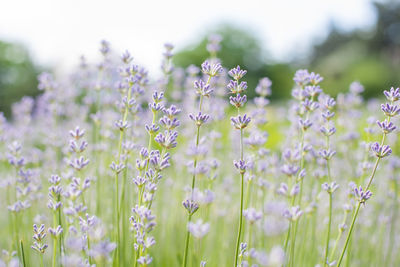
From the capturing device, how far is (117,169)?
1488 mm

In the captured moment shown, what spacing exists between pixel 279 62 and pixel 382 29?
10.4 m

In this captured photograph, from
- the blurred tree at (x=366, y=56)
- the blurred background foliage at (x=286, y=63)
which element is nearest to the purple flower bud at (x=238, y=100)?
the blurred background foliage at (x=286, y=63)

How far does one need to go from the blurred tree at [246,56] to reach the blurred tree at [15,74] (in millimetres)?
7729

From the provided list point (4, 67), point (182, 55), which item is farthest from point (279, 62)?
point (4, 67)

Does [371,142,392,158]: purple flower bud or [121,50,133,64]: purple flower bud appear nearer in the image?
[371,142,392,158]: purple flower bud

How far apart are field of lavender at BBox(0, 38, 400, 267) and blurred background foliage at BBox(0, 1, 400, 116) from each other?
41.5ft

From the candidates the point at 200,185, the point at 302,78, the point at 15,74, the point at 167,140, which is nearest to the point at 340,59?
the point at 15,74

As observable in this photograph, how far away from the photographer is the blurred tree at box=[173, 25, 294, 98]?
21.8 metres

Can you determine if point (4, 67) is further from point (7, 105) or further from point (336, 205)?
point (336, 205)

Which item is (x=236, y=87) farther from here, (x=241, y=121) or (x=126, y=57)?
(x=126, y=57)

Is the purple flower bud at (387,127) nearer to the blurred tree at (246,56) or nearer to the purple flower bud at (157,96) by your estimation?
the purple flower bud at (157,96)

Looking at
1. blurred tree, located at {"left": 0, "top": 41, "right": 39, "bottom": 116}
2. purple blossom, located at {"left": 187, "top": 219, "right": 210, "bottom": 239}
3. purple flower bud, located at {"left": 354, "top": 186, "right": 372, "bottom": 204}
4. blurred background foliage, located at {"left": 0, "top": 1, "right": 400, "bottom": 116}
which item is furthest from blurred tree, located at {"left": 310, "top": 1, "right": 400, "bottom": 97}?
purple blossom, located at {"left": 187, "top": 219, "right": 210, "bottom": 239}

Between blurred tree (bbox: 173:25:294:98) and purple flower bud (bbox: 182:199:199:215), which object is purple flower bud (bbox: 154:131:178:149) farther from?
blurred tree (bbox: 173:25:294:98)

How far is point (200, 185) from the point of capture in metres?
2.26
